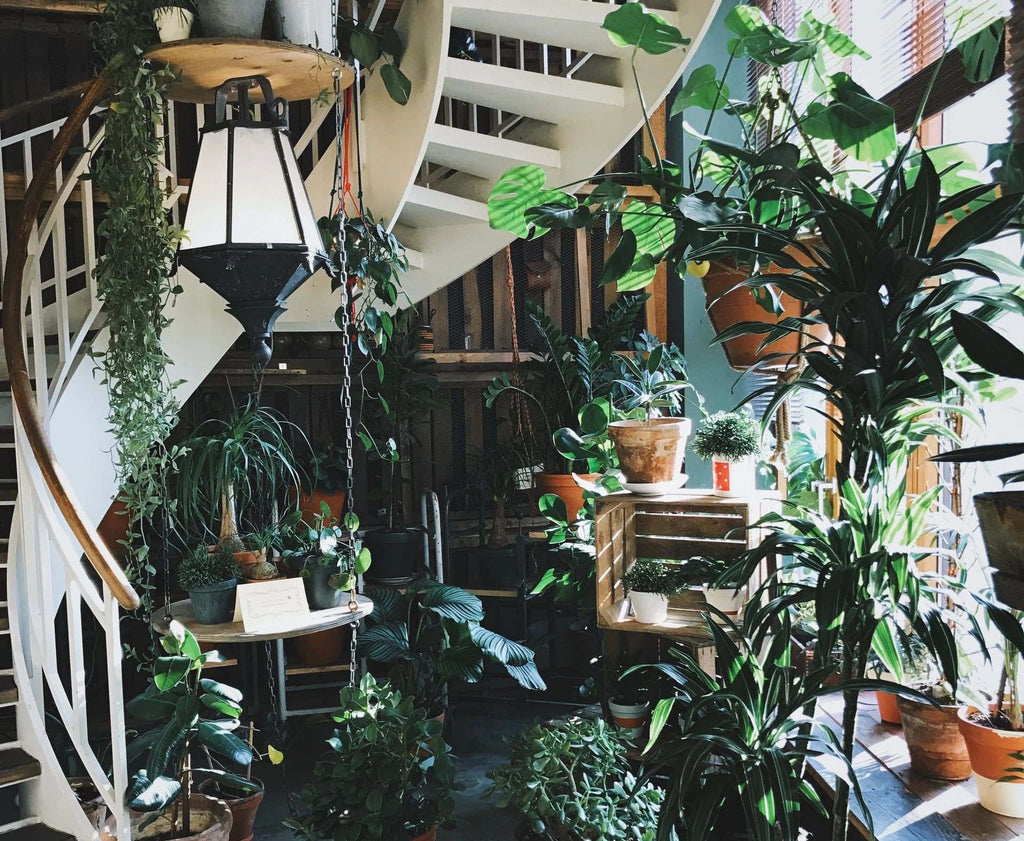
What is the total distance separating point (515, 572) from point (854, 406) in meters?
2.98

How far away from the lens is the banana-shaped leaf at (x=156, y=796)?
8.65 ft

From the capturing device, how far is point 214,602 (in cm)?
279

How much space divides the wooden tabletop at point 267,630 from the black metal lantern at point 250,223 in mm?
786

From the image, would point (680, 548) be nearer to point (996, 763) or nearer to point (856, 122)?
point (996, 763)

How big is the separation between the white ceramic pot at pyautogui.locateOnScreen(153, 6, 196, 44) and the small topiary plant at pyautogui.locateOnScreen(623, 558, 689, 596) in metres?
1.94

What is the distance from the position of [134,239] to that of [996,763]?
266 centimetres

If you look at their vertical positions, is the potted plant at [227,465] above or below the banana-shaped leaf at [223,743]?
above

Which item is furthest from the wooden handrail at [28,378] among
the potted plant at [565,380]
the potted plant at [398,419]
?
the potted plant at [565,380]

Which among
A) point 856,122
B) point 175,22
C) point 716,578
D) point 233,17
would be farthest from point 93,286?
point 856,122

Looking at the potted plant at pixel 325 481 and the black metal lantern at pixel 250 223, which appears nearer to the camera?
the black metal lantern at pixel 250 223

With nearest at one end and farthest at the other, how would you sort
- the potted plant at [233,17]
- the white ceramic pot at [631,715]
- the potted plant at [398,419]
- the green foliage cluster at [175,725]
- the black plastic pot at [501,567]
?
the potted plant at [233,17] → the green foliage cluster at [175,725] → the white ceramic pot at [631,715] → the potted plant at [398,419] → the black plastic pot at [501,567]

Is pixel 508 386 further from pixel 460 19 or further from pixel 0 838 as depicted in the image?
pixel 0 838

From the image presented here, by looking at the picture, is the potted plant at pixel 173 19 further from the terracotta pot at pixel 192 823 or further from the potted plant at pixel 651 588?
the terracotta pot at pixel 192 823

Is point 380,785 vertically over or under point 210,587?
under
